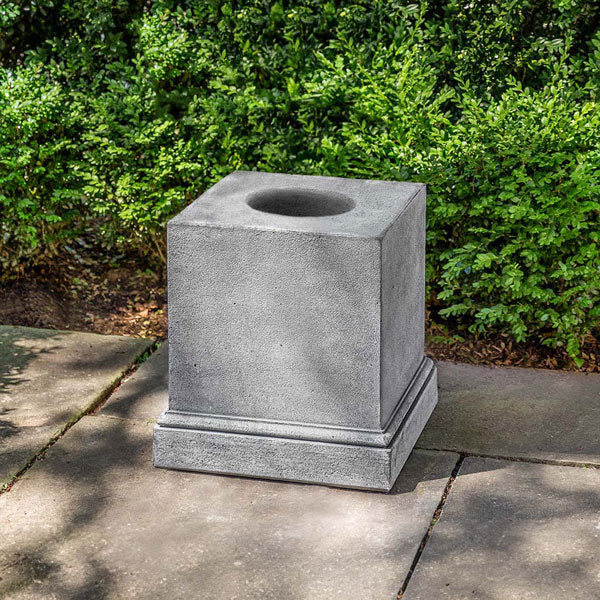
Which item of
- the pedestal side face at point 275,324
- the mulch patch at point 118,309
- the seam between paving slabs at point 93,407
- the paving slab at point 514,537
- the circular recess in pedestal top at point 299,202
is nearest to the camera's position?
the paving slab at point 514,537

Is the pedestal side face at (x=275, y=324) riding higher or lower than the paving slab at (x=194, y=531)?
higher

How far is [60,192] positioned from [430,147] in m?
2.00

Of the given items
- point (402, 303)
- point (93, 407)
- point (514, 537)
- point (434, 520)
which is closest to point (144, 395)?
point (93, 407)

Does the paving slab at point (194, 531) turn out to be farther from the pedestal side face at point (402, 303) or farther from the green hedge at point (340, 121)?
the green hedge at point (340, 121)

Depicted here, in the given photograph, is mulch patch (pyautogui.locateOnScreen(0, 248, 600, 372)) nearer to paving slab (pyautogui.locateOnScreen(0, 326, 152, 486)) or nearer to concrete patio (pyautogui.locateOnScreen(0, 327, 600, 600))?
paving slab (pyautogui.locateOnScreen(0, 326, 152, 486))

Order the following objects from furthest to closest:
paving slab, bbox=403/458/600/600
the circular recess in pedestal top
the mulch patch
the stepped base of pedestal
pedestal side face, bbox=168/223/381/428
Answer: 1. the mulch patch
2. the circular recess in pedestal top
3. the stepped base of pedestal
4. pedestal side face, bbox=168/223/381/428
5. paving slab, bbox=403/458/600/600

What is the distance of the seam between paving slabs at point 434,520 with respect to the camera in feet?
11.8

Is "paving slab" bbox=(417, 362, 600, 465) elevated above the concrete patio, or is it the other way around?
"paving slab" bbox=(417, 362, 600, 465)

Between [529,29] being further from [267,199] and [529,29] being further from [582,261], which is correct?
[267,199]

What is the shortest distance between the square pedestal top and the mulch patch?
118cm

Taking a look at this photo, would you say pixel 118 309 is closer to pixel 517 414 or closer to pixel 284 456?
pixel 284 456

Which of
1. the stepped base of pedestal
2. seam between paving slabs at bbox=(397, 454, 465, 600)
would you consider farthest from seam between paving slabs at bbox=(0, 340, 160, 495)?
seam between paving slabs at bbox=(397, 454, 465, 600)

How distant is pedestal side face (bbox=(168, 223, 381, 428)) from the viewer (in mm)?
3973

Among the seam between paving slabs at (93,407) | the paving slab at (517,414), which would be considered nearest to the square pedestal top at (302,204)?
the paving slab at (517,414)
